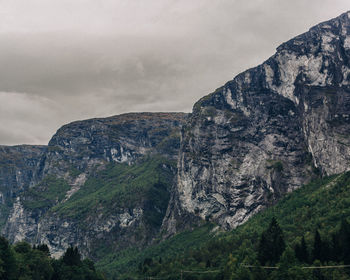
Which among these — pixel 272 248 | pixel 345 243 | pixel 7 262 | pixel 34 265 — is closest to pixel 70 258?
pixel 34 265

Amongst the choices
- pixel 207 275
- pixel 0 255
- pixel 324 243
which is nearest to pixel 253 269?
pixel 324 243

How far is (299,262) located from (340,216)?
75.3 meters

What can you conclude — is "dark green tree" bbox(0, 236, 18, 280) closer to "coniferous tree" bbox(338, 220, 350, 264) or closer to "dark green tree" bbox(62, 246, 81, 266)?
"dark green tree" bbox(62, 246, 81, 266)

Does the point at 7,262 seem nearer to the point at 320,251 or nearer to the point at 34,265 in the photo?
the point at 34,265

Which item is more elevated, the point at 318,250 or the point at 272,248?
the point at 318,250

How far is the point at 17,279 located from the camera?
120062mm

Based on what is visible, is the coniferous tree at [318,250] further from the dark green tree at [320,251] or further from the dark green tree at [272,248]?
the dark green tree at [272,248]

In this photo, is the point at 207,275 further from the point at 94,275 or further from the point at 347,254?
the point at 347,254

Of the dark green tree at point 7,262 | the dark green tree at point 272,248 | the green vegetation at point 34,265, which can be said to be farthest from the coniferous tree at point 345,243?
the dark green tree at point 7,262

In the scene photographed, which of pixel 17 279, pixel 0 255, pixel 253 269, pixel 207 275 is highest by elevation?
pixel 0 255

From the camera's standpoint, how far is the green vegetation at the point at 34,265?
4601 inches

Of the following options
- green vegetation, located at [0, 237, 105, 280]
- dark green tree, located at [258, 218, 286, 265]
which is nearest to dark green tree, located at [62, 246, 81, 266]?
green vegetation, located at [0, 237, 105, 280]

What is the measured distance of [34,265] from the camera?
450 ft

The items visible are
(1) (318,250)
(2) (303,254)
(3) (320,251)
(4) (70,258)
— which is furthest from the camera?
(4) (70,258)
